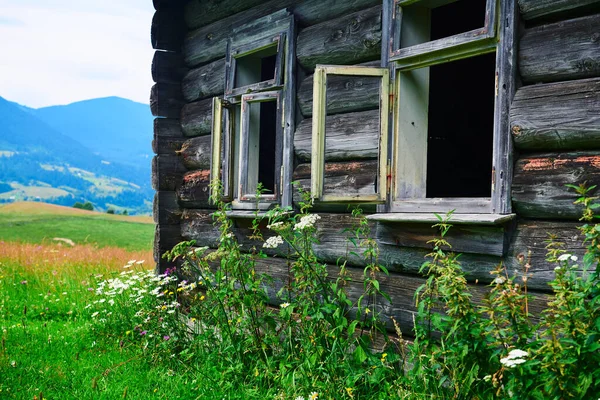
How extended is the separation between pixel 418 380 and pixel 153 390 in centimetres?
199

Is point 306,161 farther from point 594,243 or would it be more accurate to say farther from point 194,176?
point 594,243

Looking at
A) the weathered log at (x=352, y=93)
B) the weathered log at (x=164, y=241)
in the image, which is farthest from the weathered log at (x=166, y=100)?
the weathered log at (x=352, y=93)

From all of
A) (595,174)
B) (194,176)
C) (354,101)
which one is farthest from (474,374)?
(194,176)

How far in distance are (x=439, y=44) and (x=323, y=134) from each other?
3.15 ft

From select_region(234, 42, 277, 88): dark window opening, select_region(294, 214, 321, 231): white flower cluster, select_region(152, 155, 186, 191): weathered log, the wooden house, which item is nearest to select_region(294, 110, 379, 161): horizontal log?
the wooden house

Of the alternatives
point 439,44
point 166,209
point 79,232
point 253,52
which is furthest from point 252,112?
point 79,232

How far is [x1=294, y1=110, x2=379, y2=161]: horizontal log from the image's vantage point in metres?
4.61

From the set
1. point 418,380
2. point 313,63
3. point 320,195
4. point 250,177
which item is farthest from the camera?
point 250,177

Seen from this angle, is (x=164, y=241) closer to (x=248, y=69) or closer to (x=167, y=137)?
(x=167, y=137)

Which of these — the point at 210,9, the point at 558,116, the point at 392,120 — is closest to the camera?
the point at 558,116

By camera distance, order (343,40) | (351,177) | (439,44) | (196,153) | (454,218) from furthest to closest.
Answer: (196,153) < (343,40) < (351,177) < (439,44) < (454,218)

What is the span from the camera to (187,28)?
7.41 metres

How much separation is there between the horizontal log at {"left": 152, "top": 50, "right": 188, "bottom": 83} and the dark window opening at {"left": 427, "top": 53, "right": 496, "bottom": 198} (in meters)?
3.00

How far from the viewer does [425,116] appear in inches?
175
